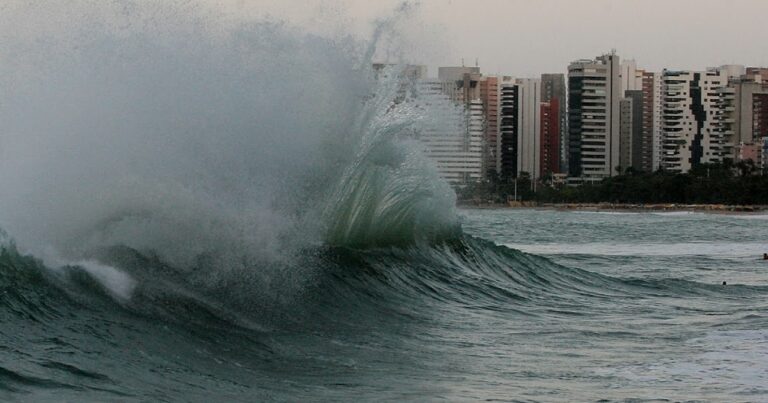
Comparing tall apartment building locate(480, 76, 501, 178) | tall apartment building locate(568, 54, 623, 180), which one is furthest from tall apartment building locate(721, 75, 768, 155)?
tall apartment building locate(480, 76, 501, 178)

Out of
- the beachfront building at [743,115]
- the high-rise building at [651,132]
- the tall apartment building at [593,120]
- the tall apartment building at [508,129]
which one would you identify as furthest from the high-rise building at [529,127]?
the beachfront building at [743,115]

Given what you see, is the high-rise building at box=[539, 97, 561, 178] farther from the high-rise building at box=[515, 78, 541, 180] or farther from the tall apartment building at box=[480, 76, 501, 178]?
the tall apartment building at box=[480, 76, 501, 178]

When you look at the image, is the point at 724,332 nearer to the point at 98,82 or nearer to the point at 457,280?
the point at 457,280

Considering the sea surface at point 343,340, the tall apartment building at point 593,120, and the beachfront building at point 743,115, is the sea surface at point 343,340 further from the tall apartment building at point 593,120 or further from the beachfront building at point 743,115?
the beachfront building at point 743,115

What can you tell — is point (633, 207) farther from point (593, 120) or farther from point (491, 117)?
point (593, 120)

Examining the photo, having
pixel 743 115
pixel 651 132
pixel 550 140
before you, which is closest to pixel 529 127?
pixel 550 140

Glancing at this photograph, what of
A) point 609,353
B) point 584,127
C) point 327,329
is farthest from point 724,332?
point 584,127

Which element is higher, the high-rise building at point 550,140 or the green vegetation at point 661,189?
the high-rise building at point 550,140
